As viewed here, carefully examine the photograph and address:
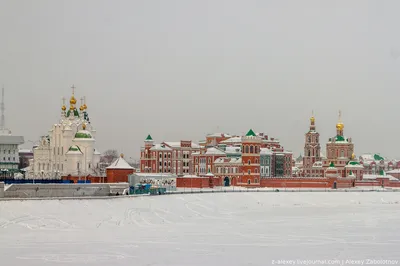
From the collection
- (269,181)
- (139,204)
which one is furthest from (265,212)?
(269,181)

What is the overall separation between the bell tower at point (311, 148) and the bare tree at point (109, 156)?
36.6 metres

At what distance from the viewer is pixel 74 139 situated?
7706 cm

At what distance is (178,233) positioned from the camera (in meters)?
42.2

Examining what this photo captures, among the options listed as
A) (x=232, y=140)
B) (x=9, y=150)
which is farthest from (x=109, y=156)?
(x=9, y=150)

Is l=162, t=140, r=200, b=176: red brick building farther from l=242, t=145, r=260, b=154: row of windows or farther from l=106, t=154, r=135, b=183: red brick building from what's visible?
l=106, t=154, r=135, b=183: red brick building

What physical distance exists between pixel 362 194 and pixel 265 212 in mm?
35640

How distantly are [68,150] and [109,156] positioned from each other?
72.0m

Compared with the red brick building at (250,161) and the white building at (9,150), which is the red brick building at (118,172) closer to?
the white building at (9,150)

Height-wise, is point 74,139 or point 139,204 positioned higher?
point 74,139

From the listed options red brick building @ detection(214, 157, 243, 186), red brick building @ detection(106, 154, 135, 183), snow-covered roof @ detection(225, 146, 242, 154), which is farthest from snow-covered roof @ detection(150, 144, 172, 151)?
red brick building @ detection(106, 154, 135, 183)

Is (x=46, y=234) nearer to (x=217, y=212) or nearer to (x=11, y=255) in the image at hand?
(x=11, y=255)

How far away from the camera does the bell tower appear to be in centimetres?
11731

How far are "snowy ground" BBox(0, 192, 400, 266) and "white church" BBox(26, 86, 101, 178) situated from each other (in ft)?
40.6

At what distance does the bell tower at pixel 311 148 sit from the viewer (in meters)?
117
